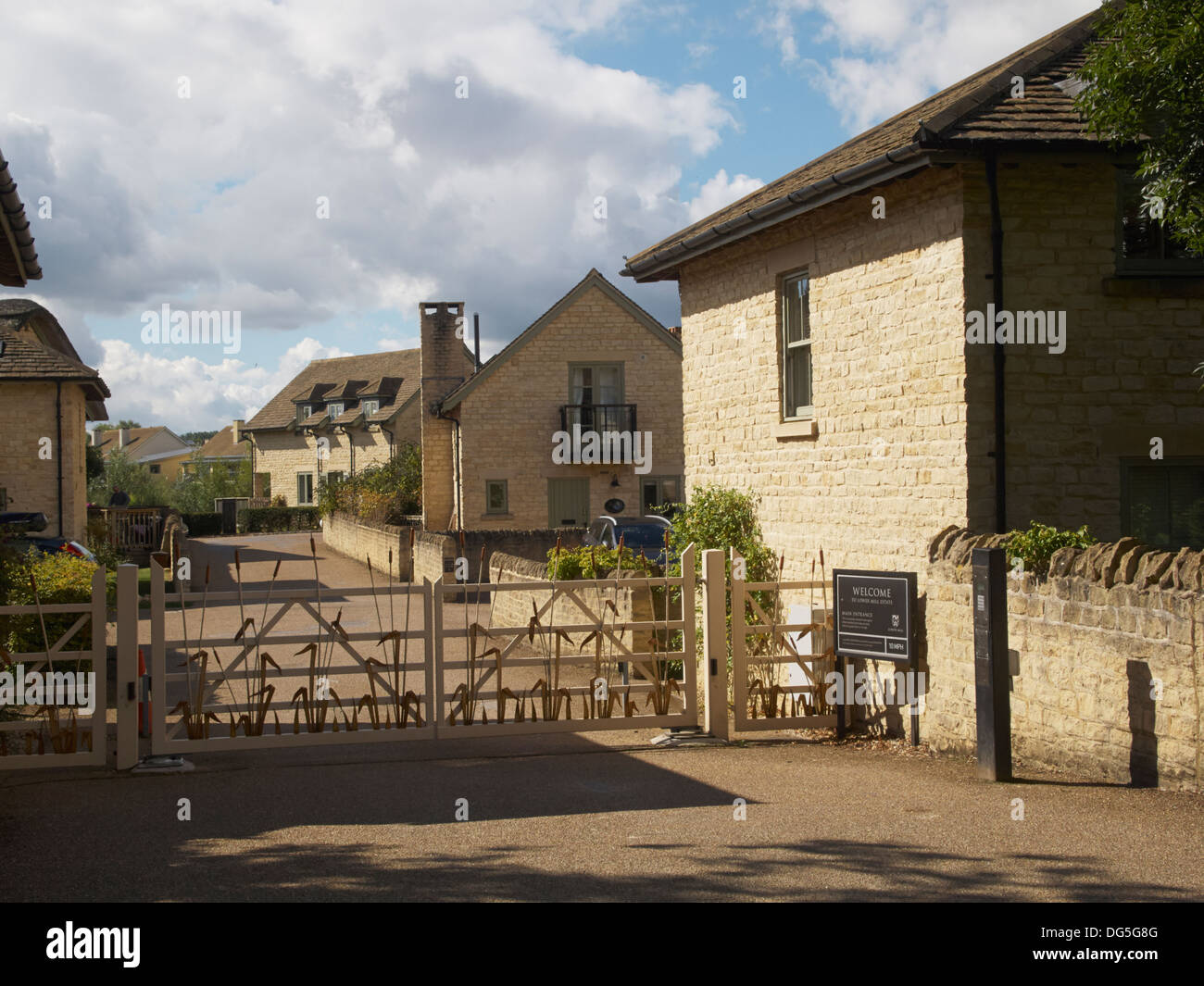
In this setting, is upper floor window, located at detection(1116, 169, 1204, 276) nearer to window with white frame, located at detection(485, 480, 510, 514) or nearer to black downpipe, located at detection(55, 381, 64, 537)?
black downpipe, located at detection(55, 381, 64, 537)

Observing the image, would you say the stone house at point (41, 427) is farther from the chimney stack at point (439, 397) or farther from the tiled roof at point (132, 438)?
the tiled roof at point (132, 438)

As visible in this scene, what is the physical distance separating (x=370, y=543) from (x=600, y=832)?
26.1 meters

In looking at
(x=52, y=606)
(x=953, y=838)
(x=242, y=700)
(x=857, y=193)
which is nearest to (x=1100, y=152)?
(x=857, y=193)

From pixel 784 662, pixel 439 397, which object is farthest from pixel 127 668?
pixel 439 397

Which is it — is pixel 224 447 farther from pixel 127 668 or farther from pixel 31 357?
pixel 127 668

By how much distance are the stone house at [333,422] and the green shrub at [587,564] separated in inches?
1192

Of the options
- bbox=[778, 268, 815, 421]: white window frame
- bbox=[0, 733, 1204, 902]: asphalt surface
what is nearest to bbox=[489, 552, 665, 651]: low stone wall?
bbox=[0, 733, 1204, 902]: asphalt surface

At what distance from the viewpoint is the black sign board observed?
1002cm

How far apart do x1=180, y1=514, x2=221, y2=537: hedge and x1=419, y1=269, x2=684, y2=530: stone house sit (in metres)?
24.8

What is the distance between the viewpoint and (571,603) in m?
16.5

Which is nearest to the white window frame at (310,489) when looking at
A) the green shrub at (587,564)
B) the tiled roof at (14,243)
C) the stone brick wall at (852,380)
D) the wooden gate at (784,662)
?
the green shrub at (587,564)

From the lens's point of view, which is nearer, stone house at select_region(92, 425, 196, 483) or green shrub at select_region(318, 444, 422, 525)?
green shrub at select_region(318, 444, 422, 525)

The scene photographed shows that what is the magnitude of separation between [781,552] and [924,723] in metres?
3.34

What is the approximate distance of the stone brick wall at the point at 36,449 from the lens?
27.6m
